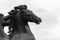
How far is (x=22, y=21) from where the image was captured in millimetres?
8023

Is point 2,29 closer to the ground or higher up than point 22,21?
closer to the ground

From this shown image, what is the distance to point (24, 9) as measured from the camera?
803 centimetres

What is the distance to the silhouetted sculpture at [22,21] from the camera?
7.82 meters

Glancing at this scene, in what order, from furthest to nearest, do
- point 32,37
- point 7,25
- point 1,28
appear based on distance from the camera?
point 1,28, point 7,25, point 32,37

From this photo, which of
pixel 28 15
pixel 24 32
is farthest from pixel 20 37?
pixel 28 15

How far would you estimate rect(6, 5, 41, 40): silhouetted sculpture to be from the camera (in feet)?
25.6

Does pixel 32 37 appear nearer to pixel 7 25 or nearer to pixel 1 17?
pixel 7 25

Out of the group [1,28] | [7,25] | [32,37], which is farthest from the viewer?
[1,28]

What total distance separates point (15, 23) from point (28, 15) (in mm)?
627

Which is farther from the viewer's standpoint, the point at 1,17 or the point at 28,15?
the point at 1,17

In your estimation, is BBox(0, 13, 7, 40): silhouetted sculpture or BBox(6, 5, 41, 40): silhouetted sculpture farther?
BBox(0, 13, 7, 40): silhouetted sculpture

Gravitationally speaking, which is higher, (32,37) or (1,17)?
(1,17)

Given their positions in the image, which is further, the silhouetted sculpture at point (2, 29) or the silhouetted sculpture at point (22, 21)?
the silhouetted sculpture at point (2, 29)

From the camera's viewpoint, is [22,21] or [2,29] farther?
[2,29]
